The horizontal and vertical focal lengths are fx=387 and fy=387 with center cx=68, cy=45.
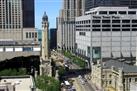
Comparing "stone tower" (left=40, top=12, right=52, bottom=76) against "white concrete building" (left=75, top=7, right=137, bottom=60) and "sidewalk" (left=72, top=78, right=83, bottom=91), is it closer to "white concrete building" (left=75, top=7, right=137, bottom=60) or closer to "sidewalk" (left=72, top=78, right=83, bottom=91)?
"sidewalk" (left=72, top=78, right=83, bottom=91)

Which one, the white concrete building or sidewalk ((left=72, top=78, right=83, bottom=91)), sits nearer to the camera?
sidewalk ((left=72, top=78, right=83, bottom=91))

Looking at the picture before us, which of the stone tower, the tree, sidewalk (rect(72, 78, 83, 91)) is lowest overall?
sidewalk (rect(72, 78, 83, 91))

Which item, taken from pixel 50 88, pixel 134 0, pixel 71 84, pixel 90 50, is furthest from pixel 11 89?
pixel 134 0

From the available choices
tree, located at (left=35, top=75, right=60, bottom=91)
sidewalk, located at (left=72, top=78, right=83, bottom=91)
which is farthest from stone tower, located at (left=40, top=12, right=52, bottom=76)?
tree, located at (left=35, top=75, right=60, bottom=91)

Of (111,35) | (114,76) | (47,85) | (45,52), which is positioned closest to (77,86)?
(114,76)

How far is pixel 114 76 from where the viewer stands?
9856 centimetres

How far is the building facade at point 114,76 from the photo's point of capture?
3652 inches

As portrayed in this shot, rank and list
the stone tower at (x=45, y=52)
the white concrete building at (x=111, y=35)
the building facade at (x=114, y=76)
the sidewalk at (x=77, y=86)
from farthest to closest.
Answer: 1. the white concrete building at (x=111, y=35)
2. the stone tower at (x=45, y=52)
3. the sidewalk at (x=77, y=86)
4. the building facade at (x=114, y=76)

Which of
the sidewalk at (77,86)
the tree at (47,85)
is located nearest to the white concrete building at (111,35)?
the sidewalk at (77,86)

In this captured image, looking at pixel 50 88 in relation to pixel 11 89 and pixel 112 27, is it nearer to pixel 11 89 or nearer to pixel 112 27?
pixel 11 89

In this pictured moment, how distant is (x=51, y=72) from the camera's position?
117m

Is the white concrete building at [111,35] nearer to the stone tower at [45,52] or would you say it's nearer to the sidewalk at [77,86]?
the stone tower at [45,52]

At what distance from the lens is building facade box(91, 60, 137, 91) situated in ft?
304

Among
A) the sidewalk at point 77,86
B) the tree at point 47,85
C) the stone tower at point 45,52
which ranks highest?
the stone tower at point 45,52
